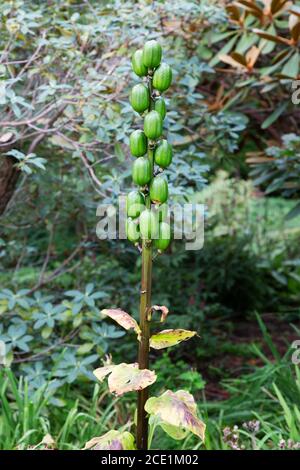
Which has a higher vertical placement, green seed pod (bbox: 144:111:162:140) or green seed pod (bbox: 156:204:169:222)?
green seed pod (bbox: 144:111:162:140)

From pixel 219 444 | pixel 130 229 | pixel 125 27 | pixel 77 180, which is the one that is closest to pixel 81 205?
pixel 77 180

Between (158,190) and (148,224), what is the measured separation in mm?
75

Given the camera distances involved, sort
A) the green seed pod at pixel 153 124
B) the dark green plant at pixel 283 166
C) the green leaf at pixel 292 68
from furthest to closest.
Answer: the dark green plant at pixel 283 166 < the green leaf at pixel 292 68 < the green seed pod at pixel 153 124

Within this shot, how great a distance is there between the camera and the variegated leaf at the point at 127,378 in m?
1.42

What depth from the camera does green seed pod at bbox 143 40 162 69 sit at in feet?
4.65

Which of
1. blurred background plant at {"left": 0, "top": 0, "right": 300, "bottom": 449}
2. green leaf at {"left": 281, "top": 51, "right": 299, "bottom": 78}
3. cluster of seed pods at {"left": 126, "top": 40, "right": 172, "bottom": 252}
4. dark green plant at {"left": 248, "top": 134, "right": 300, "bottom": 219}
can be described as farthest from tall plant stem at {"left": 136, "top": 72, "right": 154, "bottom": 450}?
dark green plant at {"left": 248, "top": 134, "right": 300, "bottom": 219}

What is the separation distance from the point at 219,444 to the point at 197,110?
1.66m

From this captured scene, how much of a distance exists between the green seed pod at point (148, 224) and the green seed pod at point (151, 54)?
314 millimetres

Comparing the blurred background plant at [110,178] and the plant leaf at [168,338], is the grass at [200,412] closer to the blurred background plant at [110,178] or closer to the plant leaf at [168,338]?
the blurred background plant at [110,178]

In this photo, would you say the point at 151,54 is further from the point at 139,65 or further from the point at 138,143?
the point at 138,143

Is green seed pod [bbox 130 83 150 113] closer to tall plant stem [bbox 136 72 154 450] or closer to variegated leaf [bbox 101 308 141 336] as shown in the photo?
tall plant stem [bbox 136 72 154 450]

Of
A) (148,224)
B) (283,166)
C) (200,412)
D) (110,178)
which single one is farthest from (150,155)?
(283,166)

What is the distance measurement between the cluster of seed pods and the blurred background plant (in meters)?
1.16

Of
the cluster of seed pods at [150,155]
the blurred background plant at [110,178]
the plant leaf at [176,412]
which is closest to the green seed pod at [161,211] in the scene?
the cluster of seed pods at [150,155]
